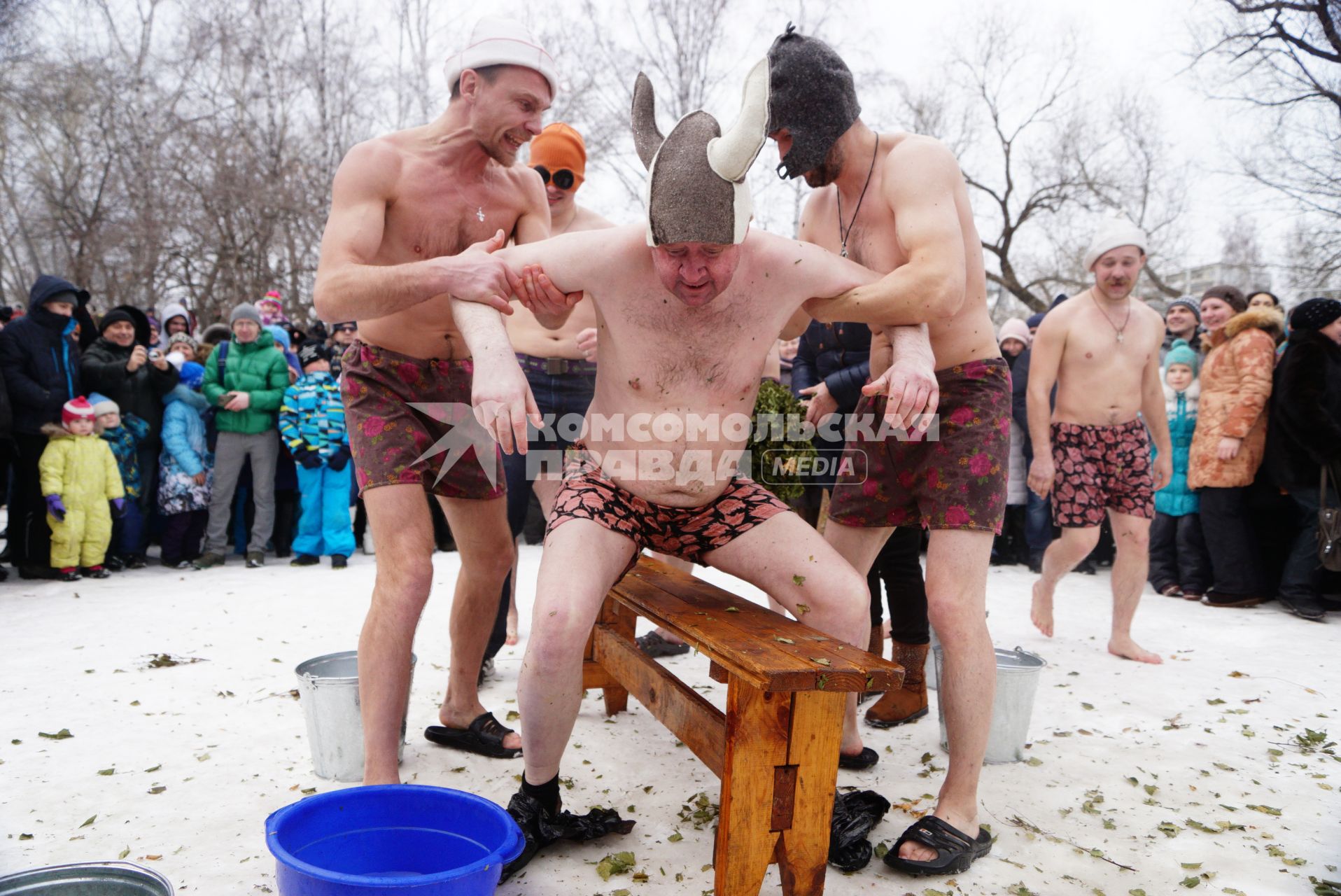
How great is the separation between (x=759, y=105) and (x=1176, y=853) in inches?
96.4

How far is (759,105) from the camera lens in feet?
6.82

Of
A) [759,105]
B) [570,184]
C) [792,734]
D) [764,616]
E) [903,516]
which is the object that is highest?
[570,184]

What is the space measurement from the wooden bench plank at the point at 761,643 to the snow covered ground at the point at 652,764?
69cm

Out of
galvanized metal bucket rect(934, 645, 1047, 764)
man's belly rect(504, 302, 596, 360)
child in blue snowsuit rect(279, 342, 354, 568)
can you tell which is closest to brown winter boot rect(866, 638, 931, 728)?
galvanized metal bucket rect(934, 645, 1047, 764)

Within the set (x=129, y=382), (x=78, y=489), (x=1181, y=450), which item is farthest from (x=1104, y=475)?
(x=129, y=382)

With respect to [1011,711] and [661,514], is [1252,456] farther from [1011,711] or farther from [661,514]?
[661,514]

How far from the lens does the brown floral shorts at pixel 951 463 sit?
260cm

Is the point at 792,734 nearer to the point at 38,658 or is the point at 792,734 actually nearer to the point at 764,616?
the point at 764,616

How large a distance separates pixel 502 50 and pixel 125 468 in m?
5.60

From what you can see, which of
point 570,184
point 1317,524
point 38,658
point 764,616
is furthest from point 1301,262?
point 38,658

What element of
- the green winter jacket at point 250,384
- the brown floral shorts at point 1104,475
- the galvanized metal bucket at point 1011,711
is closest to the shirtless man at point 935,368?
the galvanized metal bucket at point 1011,711

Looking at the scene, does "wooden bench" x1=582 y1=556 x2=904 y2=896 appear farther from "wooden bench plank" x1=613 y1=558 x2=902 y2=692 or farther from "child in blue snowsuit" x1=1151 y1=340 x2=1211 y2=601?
"child in blue snowsuit" x1=1151 y1=340 x2=1211 y2=601

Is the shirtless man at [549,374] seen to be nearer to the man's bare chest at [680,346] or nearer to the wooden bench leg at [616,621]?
the wooden bench leg at [616,621]

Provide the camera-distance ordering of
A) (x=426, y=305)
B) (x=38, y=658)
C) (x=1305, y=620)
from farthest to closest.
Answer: (x=1305, y=620), (x=38, y=658), (x=426, y=305)
